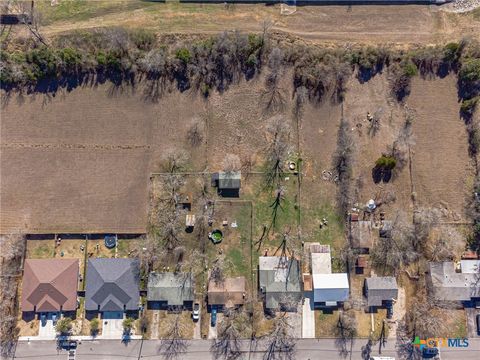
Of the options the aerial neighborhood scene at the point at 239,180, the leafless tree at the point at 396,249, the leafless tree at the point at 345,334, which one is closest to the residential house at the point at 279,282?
the aerial neighborhood scene at the point at 239,180

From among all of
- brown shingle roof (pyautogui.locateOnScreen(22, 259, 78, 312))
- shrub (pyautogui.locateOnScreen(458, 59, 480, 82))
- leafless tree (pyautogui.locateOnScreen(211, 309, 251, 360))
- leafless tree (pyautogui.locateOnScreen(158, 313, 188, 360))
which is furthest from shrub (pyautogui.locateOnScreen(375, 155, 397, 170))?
brown shingle roof (pyautogui.locateOnScreen(22, 259, 78, 312))

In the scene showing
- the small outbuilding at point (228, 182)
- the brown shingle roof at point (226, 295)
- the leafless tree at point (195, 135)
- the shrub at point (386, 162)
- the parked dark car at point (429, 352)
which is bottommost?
the parked dark car at point (429, 352)

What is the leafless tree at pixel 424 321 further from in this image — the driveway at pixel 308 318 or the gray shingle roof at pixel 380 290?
the driveway at pixel 308 318

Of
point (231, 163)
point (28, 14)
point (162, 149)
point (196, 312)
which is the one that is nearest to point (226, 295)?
point (196, 312)

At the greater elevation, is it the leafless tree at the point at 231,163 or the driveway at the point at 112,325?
the leafless tree at the point at 231,163

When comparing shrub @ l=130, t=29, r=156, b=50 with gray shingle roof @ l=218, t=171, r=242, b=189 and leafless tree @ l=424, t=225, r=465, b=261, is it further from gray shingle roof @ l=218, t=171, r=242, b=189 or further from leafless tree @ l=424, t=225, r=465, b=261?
leafless tree @ l=424, t=225, r=465, b=261

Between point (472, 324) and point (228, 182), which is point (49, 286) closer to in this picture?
point (228, 182)

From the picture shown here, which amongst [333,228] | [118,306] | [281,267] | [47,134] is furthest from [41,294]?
[333,228]
